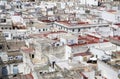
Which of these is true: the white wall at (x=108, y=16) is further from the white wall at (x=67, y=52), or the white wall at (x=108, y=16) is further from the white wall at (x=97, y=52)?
the white wall at (x=67, y=52)

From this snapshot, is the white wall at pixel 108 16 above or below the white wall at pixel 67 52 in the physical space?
above

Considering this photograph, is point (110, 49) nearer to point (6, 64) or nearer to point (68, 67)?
point (68, 67)

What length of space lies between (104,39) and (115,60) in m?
11.6

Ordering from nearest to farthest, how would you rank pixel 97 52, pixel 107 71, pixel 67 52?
pixel 107 71 < pixel 97 52 < pixel 67 52

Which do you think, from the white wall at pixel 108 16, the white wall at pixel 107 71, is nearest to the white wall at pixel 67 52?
the white wall at pixel 107 71

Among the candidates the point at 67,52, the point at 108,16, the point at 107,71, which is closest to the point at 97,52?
the point at 67,52

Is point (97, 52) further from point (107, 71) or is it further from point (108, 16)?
point (108, 16)

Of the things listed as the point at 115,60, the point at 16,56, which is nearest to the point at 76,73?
the point at 115,60

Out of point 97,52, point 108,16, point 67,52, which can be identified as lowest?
point 67,52

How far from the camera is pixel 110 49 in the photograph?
1474 inches

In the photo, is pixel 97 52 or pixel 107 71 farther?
pixel 97 52

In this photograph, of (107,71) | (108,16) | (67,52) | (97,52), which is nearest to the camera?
(107,71)

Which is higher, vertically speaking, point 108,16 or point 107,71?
point 108,16

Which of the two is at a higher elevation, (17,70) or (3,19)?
(3,19)
